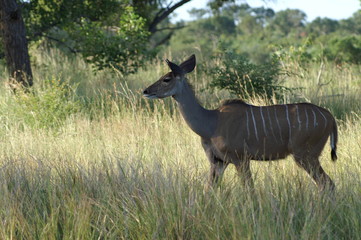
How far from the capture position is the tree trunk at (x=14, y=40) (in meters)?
9.38

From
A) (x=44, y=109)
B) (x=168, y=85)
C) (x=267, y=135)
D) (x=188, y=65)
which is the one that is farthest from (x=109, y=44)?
(x=267, y=135)

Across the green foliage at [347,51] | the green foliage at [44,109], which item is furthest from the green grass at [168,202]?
the green foliage at [347,51]

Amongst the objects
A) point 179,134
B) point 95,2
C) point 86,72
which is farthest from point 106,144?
point 86,72

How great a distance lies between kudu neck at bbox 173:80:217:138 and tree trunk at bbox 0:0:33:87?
4.57 m

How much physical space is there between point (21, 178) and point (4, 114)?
148 inches

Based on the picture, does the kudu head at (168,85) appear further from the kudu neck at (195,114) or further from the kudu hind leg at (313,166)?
the kudu hind leg at (313,166)

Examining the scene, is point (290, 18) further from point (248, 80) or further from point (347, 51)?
point (248, 80)

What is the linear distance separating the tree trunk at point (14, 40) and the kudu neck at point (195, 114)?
457 centimetres

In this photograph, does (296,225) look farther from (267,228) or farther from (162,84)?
(162,84)

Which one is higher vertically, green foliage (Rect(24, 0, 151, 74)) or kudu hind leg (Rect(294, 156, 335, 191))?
green foliage (Rect(24, 0, 151, 74))

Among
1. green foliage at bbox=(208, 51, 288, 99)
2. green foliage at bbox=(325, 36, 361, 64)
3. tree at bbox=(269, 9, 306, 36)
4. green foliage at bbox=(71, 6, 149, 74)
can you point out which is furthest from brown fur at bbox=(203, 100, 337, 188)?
tree at bbox=(269, 9, 306, 36)

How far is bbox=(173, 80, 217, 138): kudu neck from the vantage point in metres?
5.35

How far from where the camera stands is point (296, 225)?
12.9ft

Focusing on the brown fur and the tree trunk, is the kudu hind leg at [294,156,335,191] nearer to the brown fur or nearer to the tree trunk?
the brown fur
